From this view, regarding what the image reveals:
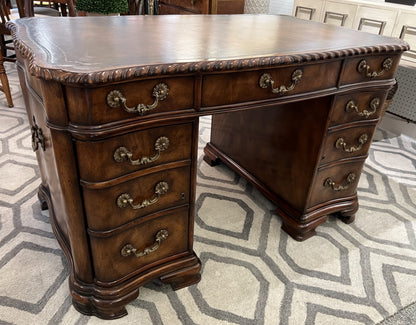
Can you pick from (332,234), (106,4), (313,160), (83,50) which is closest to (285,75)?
(313,160)

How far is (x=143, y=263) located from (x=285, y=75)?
766 millimetres

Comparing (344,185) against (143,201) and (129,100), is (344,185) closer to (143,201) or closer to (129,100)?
(143,201)

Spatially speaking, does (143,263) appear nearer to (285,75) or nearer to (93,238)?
(93,238)

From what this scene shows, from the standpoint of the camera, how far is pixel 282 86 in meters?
1.04

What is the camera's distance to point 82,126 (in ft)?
2.61

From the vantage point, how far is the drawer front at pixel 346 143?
1.34m

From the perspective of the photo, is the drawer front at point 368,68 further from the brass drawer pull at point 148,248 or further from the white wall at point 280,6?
the white wall at point 280,6

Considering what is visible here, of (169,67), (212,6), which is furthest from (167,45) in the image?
(212,6)

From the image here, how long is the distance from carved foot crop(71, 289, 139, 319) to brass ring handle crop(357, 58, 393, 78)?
1111 millimetres

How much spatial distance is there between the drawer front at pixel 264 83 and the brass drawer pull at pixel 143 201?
0.28 meters

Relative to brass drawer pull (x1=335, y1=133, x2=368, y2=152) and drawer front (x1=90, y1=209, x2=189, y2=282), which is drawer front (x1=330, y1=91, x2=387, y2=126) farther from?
drawer front (x1=90, y1=209, x2=189, y2=282)

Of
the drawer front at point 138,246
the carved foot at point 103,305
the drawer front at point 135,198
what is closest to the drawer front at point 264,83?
the drawer front at point 135,198

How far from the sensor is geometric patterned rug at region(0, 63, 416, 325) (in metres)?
1.14

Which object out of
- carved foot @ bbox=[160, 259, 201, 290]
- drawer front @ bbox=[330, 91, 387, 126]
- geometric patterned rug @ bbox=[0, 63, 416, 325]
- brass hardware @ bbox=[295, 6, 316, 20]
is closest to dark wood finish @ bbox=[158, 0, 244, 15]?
brass hardware @ bbox=[295, 6, 316, 20]
